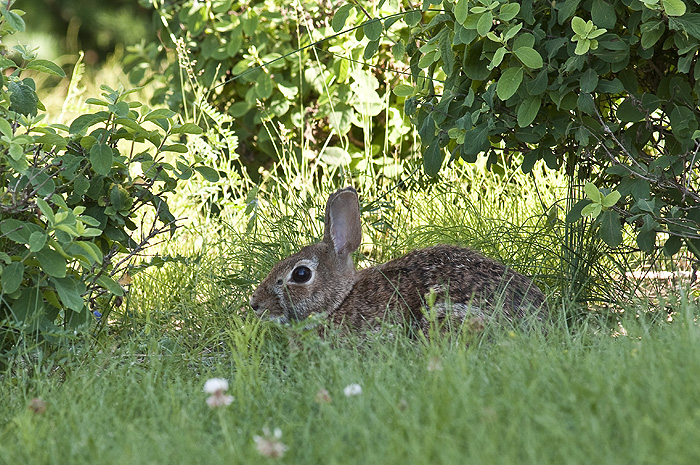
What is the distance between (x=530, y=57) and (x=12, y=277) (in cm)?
239

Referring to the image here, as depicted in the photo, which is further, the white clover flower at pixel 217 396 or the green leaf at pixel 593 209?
the green leaf at pixel 593 209

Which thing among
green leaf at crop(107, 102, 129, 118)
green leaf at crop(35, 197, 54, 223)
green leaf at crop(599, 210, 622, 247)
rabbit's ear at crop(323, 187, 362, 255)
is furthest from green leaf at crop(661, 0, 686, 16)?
green leaf at crop(35, 197, 54, 223)

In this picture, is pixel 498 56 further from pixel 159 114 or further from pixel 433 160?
pixel 159 114

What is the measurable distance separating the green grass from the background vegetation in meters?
0.01

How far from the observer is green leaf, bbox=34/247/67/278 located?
3449 mm

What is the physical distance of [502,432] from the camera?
2.39 metres

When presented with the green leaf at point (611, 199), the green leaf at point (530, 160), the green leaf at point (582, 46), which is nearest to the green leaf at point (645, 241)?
the green leaf at point (611, 199)

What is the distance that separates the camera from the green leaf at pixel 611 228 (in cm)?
378

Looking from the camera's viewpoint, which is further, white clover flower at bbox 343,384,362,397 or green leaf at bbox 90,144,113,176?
green leaf at bbox 90,144,113,176

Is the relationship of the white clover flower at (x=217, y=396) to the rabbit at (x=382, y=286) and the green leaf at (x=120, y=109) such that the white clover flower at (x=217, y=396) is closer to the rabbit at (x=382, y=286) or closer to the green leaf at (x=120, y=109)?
the rabbit at (x=382, y=286)

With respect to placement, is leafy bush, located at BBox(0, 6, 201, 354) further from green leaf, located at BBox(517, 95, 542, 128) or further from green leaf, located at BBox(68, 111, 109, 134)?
green leaf, located at BBox(517, 95, 542, 128)

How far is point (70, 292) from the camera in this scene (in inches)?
141

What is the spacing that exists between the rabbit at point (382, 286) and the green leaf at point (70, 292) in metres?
0.99

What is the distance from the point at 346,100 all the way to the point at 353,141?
25.6 inches
